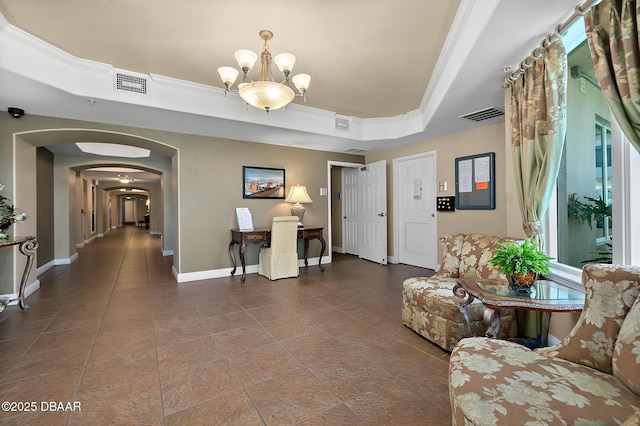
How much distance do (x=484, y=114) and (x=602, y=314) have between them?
316 cm

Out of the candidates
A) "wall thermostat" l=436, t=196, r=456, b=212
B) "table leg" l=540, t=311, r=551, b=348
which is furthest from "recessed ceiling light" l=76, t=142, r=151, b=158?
"table leg" l=540, t=311, r=551, b=348

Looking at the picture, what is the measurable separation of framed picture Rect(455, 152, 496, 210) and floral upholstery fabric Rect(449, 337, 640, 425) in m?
3.37

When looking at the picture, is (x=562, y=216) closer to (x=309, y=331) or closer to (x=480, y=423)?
(x=480, y=423)

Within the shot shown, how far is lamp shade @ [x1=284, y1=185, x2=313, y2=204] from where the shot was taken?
521 centimetres

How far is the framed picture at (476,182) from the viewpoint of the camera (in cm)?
419

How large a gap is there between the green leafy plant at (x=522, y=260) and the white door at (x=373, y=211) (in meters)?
3.72

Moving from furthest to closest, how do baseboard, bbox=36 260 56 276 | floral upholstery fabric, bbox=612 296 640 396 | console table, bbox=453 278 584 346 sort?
1. baseboard, bbox=36 260 56 276
2. console table, bbox=453 278 584 346
3. floral upholstery fabric, bbox=612 296 640 396

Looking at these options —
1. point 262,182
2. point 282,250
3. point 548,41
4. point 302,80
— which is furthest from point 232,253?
point 548,41

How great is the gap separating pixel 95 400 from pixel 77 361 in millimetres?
644

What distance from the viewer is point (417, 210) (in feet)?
17.7

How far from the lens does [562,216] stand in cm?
239

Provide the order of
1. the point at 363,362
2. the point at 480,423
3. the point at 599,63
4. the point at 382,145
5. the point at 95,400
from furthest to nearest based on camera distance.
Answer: the point at 382,145 < the point at 363,362 < the point at 95,400 < the point at 599,63 < the point at 480,423

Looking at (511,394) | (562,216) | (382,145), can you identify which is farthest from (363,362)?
(382,145)

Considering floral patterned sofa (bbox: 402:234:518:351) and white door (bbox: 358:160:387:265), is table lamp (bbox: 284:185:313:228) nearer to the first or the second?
white door (bbox: 358:160:387:265)
